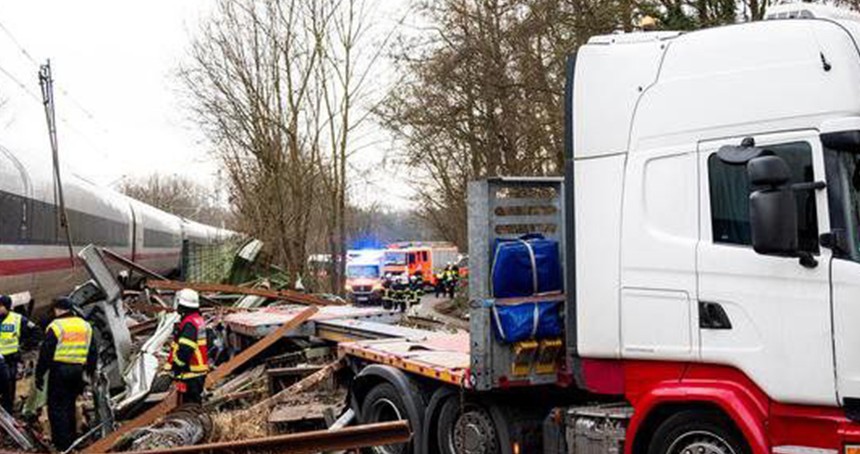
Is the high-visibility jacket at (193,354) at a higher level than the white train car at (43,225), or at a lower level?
lower

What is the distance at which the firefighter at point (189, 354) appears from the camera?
914 cm

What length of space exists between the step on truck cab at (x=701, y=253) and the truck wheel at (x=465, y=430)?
0.30 feet

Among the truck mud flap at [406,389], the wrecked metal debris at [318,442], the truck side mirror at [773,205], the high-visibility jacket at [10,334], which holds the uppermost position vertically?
the truck side mirror at [773,205]

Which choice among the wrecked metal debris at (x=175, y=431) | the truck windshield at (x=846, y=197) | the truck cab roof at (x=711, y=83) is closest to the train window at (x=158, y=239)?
the wrecked metal debris at (x=175, y=431)

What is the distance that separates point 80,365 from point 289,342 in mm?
3688

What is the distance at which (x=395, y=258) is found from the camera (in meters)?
44.0

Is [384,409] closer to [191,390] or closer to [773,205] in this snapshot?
[191,390]

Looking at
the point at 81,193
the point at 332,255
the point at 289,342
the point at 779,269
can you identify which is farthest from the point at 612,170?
the point at 332,255

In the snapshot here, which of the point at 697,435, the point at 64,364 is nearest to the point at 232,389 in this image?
the point at 64,364

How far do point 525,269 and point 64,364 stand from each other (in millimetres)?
5231

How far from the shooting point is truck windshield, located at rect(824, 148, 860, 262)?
442 cm

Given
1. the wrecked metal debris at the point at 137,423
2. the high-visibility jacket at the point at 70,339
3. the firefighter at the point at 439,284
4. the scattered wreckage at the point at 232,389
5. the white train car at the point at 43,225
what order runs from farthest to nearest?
the firefighter at the point at 439,284 → the white train car at the point at 43,225 → the high-visibility jacket at the point at 70,339 → the wrecked metal debris at the point at 137,423 → the scattered wreckage at the point at 232,389

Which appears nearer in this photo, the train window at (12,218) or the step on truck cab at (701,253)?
the step on truck cab at (701,253)

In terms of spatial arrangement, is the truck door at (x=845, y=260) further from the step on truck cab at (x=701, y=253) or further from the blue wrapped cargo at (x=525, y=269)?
the blue wrapped cargo at (x=525, y=269)
